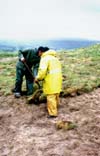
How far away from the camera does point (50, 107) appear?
1142 cm

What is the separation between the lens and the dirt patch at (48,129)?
32.3 feet

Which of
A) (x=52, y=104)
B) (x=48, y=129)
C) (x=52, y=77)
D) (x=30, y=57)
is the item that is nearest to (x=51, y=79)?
(x=52, y=77)

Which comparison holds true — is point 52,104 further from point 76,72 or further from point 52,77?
point 76,72

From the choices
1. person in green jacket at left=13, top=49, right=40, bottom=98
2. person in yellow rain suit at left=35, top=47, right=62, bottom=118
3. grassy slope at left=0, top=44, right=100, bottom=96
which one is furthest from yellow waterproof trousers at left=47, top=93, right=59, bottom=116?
person in green jacket at left=13, top=49, right=40, bottom=98

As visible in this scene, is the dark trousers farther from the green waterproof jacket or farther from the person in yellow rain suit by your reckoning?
the person in yellow rain suit

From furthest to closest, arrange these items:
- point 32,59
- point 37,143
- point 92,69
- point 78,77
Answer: point 92,69 < point 78,77 < point 32,59 < point 37,143

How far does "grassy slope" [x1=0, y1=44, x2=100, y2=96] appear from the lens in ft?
43.9

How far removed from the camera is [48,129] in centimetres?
1081

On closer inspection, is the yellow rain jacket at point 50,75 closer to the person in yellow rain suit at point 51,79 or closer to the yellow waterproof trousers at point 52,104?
→ the person in yellow rain suit at point 51,79

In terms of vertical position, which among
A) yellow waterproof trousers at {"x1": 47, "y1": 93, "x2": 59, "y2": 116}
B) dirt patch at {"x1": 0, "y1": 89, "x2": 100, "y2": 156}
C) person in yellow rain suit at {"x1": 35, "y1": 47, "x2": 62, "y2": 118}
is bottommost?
dirt patch at {"x1": 0, "y1": 89, "x2": 100, "y2": 156}

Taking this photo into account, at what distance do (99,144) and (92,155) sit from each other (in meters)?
0.51

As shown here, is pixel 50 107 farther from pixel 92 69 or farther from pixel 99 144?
pixel 92 69

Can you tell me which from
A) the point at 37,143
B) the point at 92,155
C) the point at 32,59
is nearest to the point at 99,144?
the point at 92,155

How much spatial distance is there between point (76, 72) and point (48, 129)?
4737 millimetres
